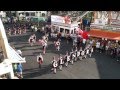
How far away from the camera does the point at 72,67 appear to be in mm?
23891

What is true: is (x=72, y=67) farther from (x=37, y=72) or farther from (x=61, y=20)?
(x=61, y=20)

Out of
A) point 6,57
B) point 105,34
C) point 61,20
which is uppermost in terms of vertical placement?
point 61,20

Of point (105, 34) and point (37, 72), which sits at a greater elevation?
point (105, 34)

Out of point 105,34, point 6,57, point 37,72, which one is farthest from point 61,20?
point 6,57

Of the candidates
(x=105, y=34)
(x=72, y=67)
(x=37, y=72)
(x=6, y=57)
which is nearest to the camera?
(x=6, y=57)

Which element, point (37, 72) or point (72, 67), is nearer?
point (37, 72)

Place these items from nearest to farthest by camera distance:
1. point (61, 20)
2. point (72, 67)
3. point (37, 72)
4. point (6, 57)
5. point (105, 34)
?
1. point (6, 57)
2. point (37, 72)
3. point (72, 67)
4. point (105, 34)
5. point (61, 20)

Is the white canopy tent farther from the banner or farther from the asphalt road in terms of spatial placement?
the banner
